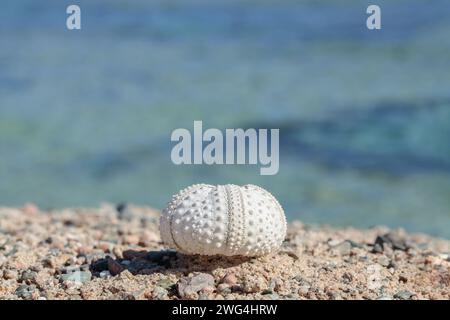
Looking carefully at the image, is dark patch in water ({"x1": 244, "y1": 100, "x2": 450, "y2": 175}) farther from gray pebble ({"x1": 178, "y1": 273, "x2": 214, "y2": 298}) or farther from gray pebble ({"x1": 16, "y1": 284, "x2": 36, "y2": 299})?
gray pebble ({"x1": 16, "y1": 284, "x2": 36, "y2": 299})

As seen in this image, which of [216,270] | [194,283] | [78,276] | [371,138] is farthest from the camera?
[371,138]

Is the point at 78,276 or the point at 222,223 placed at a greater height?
the point at 222,223

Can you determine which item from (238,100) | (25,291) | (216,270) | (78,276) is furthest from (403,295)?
(238,100)

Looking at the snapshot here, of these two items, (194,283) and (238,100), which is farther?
(238,100)

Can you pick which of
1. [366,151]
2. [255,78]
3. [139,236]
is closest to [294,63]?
[255,78]

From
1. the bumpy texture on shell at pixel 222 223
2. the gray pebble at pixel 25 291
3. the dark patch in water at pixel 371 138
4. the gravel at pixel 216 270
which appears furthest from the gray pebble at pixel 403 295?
the dark patch in water at pixel 371 138

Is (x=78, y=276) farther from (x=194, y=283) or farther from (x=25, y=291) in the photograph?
(x=194, y=283)
